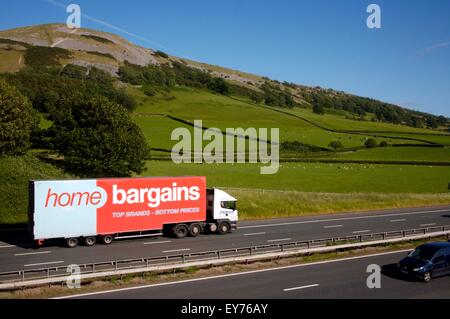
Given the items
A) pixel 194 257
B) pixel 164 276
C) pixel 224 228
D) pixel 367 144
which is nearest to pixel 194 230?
pixel 224 228

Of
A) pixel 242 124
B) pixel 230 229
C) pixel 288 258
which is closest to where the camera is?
pixel 288 258

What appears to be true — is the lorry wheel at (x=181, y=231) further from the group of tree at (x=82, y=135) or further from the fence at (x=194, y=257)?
the group of tree at (x=82, y=135)

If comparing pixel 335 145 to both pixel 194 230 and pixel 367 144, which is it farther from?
pixel 194 230

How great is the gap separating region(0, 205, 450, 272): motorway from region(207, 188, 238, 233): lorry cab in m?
0.99

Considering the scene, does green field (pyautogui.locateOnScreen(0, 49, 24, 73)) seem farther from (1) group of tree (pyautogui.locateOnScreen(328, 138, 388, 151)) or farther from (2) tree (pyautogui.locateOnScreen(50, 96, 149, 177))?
(2) tree (pyautogui.locateOnScreen(50, 96, 149, 177))

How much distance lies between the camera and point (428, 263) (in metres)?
22.7

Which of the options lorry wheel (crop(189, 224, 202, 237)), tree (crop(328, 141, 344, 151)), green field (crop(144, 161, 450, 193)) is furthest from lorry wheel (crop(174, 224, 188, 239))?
tree (crop(328, 141, 344, 151))

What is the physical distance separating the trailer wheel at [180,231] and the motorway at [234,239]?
0.64 meters

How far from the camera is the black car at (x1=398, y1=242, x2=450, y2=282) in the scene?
2244 cm

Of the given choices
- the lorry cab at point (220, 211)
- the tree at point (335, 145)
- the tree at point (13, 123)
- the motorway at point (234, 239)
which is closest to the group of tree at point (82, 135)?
the tree at point (13, 123)
